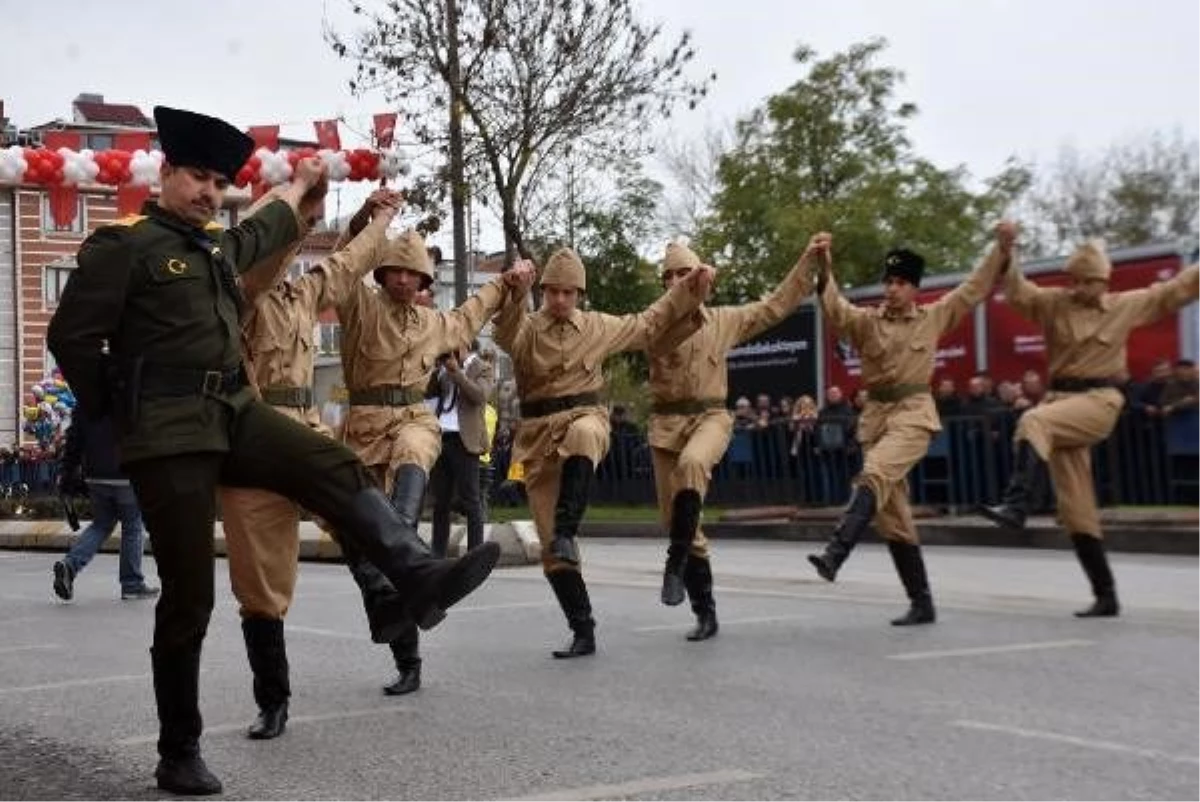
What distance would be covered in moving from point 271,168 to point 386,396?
13.9 ft

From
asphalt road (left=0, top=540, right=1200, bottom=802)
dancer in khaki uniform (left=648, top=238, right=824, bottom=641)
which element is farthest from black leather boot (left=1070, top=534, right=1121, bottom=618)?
dancer in khaki uniform (left=648, top=238, right=824, bottom=641)

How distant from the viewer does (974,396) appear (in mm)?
19266

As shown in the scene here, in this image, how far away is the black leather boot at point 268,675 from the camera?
6.36 meters

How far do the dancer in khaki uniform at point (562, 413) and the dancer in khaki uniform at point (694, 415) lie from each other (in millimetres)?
520

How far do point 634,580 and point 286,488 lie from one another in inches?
311

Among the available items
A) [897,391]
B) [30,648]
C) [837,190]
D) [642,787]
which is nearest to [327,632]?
[30,648]

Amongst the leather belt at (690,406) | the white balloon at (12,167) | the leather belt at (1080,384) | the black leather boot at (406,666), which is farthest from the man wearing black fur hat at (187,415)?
the white balloon at (12,167)

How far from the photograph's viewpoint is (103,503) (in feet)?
41.7

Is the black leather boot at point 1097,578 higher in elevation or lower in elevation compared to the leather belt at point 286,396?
lower

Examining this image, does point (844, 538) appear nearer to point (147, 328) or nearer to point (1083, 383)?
point (1083, 383)

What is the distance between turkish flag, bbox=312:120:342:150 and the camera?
12.2 m

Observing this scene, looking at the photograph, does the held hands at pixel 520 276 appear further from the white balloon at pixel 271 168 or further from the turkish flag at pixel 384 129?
the white balloon at pixel 271 168

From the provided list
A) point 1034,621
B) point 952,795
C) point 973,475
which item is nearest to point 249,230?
point 952,795

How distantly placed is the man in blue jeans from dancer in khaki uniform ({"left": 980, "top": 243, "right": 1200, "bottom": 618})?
19.3 ft
